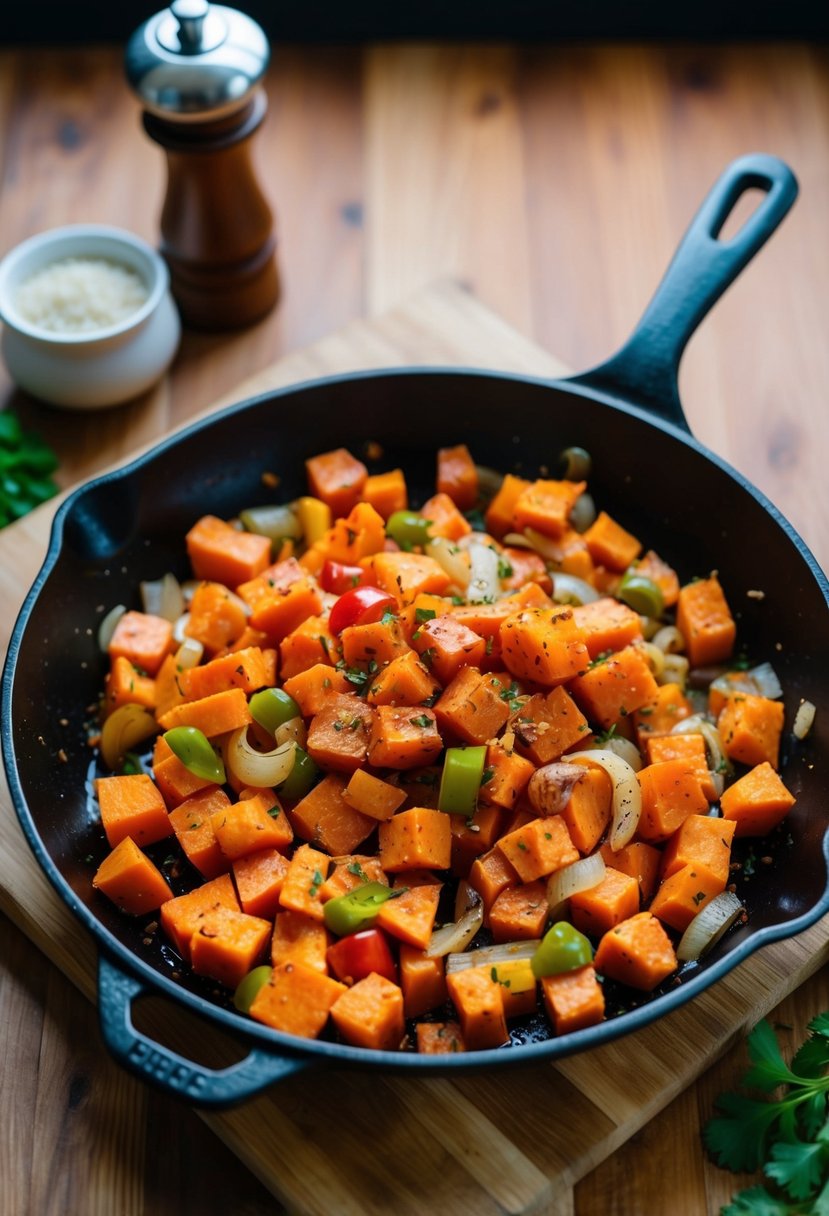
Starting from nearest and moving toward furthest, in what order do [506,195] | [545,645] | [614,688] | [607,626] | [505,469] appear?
[545,645] < [614,688] < [607,626] < [505,469] < [506,195]

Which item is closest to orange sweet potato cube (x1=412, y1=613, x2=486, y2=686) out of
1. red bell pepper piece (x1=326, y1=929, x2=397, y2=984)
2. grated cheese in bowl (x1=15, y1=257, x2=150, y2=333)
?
red bell pepper piece (x1=326, y1=929, x2=397, y2=984)

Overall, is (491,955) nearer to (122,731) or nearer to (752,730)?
(752,730)

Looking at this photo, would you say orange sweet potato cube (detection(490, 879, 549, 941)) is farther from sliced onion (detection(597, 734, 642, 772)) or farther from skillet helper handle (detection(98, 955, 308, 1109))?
skillet helper handle (detection(98, 955, 308, 1109))

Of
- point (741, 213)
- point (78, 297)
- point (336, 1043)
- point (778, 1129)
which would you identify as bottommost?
point (778, 1129)

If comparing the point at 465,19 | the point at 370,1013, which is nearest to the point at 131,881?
the point at 370,1013

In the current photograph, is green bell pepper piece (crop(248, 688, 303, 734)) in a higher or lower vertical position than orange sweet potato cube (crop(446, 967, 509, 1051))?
higher

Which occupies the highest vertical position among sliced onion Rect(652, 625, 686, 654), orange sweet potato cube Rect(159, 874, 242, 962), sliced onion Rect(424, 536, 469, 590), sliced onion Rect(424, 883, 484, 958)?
sliced onion Rect(424, 536, 469, 590)

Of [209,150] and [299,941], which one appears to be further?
[209,150]
